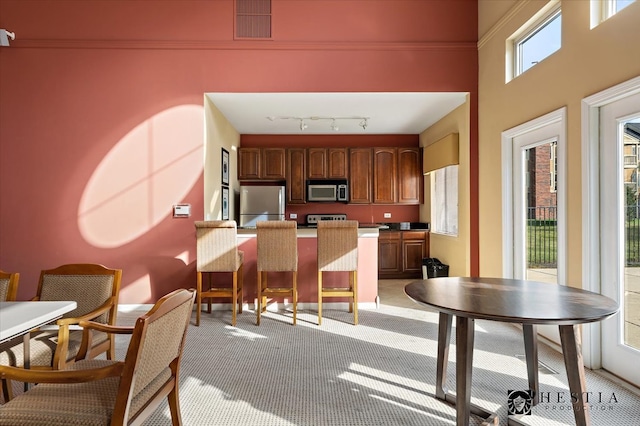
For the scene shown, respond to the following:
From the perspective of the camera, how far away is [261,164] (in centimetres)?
620

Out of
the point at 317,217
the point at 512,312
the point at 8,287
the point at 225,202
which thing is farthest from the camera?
the point at 317,217

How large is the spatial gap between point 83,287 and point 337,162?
15.1ft

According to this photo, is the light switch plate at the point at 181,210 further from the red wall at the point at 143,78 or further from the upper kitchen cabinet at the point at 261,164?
the upper kitchen cabinet at the point at 261,164

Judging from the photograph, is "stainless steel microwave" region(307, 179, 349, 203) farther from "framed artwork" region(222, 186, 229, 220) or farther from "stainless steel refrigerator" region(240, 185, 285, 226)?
"framed artwork" region(222, 186, 229, 220)

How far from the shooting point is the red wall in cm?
395

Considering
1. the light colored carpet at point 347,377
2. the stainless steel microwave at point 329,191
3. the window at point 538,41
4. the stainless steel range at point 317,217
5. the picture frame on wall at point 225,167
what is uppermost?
the window at point 538,41

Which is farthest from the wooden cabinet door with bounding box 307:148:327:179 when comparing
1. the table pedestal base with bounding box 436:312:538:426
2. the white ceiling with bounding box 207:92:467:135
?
the table pedestal base with bounding box 436:312:538:426

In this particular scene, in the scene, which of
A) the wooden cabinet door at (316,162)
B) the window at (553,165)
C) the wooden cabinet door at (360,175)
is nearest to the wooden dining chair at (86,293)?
the window at (553,165)

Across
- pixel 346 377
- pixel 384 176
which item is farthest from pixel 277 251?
pixel 384 176

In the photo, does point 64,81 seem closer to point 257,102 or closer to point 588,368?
point 257,102

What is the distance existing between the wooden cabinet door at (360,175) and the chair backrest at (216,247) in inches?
123

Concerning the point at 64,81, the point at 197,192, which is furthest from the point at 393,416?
the point at 64,81

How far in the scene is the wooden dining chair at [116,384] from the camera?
123cm

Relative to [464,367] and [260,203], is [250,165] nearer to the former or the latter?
[260,203]
